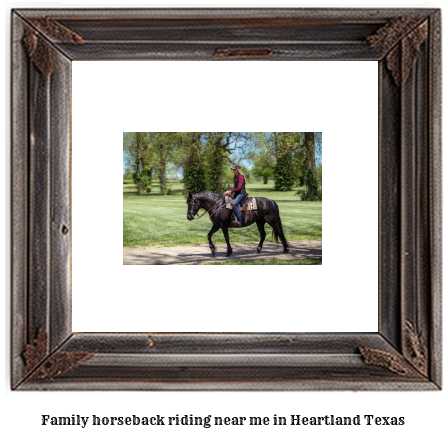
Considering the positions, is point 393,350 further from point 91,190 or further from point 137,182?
point 91,190

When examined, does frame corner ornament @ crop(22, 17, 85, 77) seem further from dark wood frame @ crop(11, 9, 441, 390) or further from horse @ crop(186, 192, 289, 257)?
horse @ crop(186, 192, 289, 257)

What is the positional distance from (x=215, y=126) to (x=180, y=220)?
2.38 feet

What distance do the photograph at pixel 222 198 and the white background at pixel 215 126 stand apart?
0.10 metres

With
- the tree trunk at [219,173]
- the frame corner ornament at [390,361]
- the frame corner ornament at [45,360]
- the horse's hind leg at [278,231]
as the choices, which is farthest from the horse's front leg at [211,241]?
the frame corner ornament at [390,361]

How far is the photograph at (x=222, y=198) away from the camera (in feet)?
9.12

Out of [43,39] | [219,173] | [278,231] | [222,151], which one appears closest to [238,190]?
[219,173]

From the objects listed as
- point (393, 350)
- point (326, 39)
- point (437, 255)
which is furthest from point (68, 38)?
point (393, 350)

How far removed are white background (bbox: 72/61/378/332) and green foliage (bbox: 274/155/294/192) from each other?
0.89ft

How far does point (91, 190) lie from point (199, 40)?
3.99 ft

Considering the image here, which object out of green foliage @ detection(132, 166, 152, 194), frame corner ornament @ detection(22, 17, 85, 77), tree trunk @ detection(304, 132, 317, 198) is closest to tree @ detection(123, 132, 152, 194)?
green foliage @ detection(132, 166, 152, 194)

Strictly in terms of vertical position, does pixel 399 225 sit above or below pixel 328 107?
below

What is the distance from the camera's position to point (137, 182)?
2803 millimetres

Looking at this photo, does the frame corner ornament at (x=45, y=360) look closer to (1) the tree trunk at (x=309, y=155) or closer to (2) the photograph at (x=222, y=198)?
(2) the photograph at (x=222, y=198)

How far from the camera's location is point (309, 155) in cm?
281
